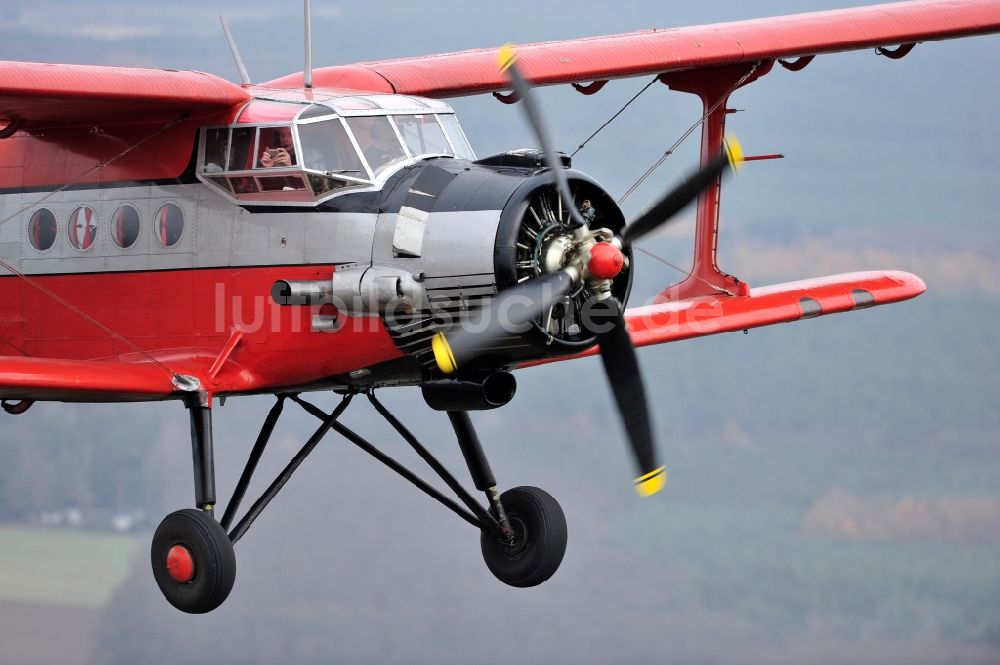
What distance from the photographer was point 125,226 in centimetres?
1845

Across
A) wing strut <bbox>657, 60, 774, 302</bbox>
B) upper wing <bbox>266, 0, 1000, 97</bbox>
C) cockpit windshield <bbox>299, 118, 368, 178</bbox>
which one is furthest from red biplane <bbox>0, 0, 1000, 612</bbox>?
wing strut <bbox>657, 60, 774, 302</bbox>

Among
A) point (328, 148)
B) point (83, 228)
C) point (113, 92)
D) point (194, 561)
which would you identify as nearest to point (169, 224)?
point (83, 228)

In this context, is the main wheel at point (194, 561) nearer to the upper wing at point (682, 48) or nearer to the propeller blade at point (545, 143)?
the propeller blade at point (545, 143)

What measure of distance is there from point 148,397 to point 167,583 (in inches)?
68.0

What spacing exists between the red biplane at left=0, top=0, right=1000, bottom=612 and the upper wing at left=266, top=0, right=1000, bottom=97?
791mm

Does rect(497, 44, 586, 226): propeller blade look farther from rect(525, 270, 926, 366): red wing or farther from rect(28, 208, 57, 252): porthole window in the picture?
rect(28, 208, 57, 252): porthole window

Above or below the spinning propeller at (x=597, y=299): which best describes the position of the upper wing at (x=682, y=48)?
above

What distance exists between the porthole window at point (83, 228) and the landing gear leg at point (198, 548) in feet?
6.82

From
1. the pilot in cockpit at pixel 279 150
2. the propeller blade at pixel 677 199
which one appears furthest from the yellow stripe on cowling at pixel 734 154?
the pilot in cockpit at pixel 279 150

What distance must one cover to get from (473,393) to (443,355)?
1.14m

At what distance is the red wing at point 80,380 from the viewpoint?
17062mm

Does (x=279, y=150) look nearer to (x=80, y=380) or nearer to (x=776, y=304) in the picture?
(x=80, y=380)

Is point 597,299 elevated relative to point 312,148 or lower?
lower

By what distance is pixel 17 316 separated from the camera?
63.5 feet
